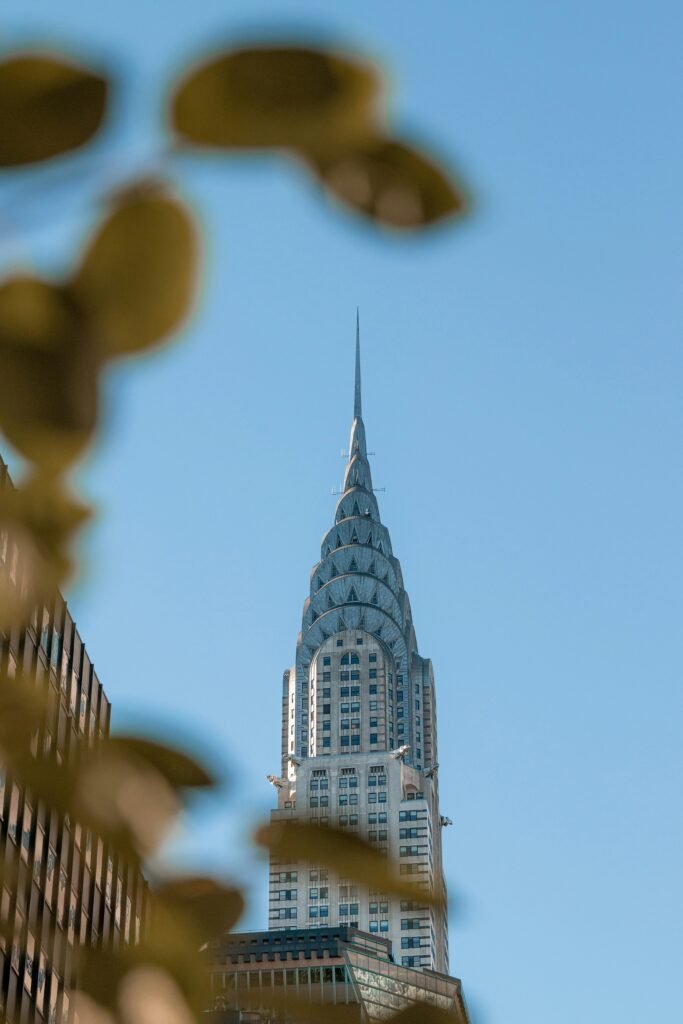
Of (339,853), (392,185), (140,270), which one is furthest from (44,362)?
(339,853)

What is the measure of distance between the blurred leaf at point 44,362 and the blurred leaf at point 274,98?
0.19 m

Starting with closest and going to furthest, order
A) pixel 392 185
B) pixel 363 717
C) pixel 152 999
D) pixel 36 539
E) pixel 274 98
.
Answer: pixel 274 98 → pixel 392 185 → pixel 152 999 → pixel 36 539 → pixel 363 717

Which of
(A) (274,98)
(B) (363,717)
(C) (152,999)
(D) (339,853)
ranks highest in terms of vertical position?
(B) (363,717)

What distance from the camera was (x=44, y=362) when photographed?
1.39 metres

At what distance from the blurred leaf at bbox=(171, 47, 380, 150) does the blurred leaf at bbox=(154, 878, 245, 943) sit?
2.82 feet

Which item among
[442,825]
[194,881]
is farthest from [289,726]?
[194,881]

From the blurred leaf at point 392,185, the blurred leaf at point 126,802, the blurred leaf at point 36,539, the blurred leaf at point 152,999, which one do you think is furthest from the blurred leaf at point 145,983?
the blurred leaf at point 392,185

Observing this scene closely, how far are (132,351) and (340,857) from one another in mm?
583

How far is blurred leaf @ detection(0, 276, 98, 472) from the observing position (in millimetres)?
1390

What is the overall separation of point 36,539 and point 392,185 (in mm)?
578

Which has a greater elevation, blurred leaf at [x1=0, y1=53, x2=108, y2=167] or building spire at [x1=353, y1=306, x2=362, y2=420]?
building spire at [x1=353, y1=306, x2=362, y2=420]

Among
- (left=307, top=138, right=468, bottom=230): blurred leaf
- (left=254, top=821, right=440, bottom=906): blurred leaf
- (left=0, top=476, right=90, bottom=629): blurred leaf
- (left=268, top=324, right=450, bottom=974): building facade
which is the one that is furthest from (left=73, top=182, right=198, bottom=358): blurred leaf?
(left=268, top=324, right=450, bottom=974): building facade

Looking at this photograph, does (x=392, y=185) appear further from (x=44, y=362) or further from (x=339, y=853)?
(x=339, y=853)

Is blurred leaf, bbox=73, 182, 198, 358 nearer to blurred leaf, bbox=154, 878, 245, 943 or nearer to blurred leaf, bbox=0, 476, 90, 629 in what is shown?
blurred leaf, bbox=0, 476, 90, 629
